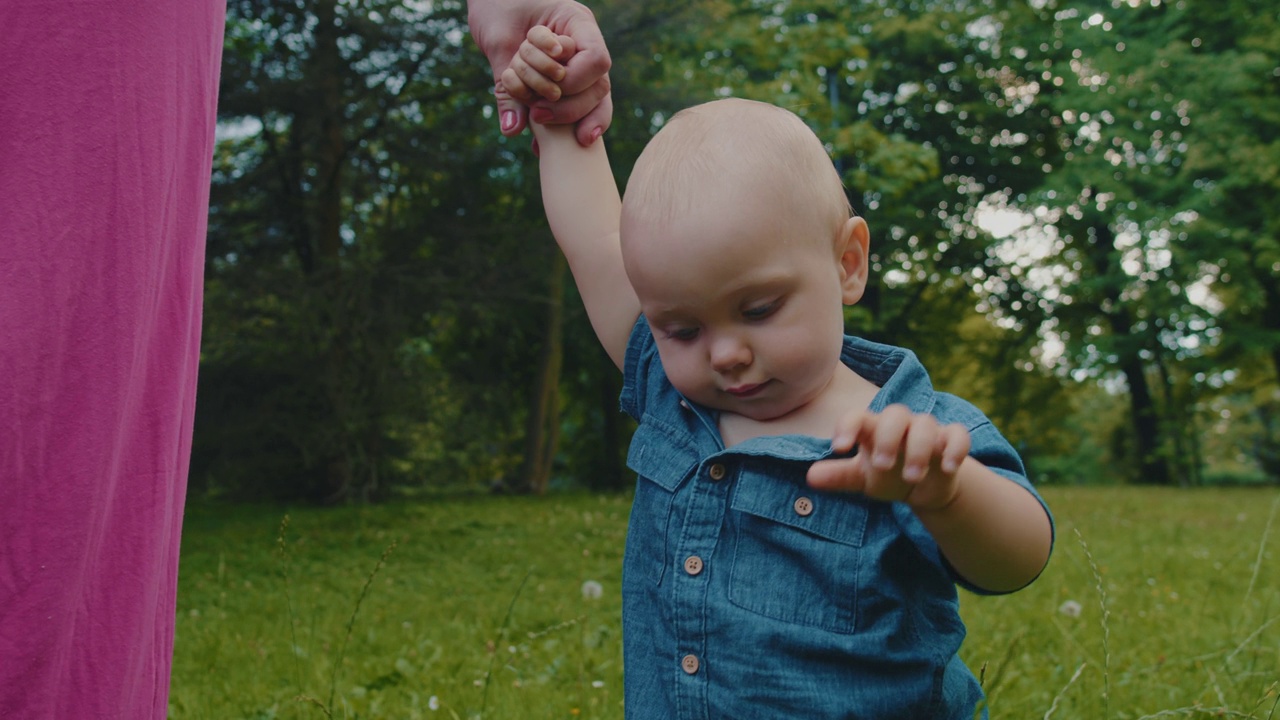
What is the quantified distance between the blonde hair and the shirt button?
0.46 m

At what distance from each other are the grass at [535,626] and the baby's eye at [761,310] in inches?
36.4

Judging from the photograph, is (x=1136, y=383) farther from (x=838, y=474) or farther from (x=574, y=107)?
(x=838, y=474)

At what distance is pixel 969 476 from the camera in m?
1.16

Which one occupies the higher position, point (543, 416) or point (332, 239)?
point (332, 239)

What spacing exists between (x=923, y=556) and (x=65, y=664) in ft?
3.43

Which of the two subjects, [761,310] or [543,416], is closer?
Result: [761,310]

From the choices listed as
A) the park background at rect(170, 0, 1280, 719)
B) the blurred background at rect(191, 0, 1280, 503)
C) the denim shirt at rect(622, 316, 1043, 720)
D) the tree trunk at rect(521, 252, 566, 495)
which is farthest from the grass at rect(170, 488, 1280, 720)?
the tree trunk at rect(521, 252, 566, 495)

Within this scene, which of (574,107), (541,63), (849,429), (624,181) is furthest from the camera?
(624,181)

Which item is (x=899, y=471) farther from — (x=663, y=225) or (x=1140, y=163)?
(x=1140, y=163)

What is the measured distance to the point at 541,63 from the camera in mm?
1623

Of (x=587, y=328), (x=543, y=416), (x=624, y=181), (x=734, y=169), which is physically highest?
(x=624, y=181)

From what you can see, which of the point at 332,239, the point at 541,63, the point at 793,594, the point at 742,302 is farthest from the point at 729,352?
the point at 332,239

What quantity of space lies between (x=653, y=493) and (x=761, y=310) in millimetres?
364

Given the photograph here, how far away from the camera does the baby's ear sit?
1453 millimetres
